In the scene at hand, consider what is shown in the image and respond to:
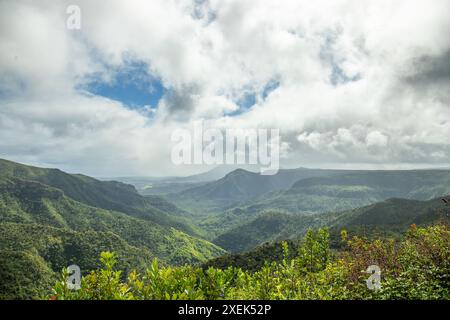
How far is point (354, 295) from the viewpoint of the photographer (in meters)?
8.70

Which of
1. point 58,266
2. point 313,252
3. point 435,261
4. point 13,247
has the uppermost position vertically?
point 435,261

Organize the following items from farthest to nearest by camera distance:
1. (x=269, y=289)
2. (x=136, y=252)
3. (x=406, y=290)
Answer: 1. (x=136, y=252)
2. (x=269, y=289)
3. (x=406, y=290)

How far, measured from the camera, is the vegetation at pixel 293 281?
620cm

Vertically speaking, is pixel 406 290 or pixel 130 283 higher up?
pixel 130 283

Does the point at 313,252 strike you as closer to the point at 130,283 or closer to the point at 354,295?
the point at 354,295

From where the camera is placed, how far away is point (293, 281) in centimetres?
919

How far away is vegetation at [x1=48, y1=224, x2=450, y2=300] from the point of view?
620cm

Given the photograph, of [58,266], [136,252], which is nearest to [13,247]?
[58,266]

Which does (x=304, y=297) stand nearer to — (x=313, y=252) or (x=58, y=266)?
(x=313, y=252)

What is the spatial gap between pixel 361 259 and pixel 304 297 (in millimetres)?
5032
